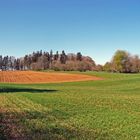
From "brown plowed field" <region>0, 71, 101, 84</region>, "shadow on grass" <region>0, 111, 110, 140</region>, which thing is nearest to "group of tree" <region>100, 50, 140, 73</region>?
"brown plowed field" <region>0, 71, 101, 84</region>

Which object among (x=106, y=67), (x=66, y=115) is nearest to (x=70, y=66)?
(x=106, y=67)

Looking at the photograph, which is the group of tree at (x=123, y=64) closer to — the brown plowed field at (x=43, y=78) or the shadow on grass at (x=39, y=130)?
the brown plowed field at (x=43, y=78)

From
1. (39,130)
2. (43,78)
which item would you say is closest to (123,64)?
(43,78)

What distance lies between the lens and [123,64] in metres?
183

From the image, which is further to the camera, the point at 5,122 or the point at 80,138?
the point at 5,122

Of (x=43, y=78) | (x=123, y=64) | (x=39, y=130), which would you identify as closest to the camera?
(x=39, y=130)

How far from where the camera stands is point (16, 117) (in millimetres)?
21125

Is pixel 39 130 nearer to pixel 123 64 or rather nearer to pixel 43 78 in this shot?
pixel 43 78

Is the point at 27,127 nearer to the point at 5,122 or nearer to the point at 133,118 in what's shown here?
the point at 5,122

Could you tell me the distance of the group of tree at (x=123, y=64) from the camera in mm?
176000

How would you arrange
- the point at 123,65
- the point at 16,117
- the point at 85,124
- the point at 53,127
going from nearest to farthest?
the point at 53,127 → the point at 85,124 → the point at 16,117 → the point at 123,65

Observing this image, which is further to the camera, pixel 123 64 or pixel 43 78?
pixel 123 64

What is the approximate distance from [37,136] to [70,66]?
172627mm

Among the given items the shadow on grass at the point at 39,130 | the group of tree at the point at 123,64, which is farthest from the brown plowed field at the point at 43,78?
the group of tree at the point at 123,64
